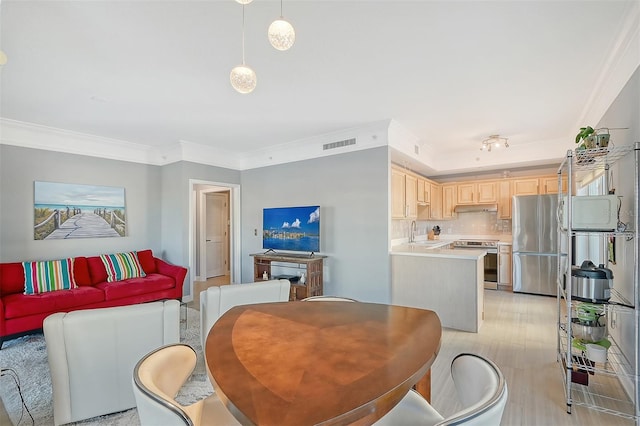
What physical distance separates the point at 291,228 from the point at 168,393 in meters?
3.76

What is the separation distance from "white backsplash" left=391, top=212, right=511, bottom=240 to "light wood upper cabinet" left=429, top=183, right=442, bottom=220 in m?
0.43

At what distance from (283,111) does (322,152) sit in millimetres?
1218

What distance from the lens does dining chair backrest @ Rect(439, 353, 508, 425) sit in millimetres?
846

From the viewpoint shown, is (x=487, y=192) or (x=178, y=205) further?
(x=487, y=192)

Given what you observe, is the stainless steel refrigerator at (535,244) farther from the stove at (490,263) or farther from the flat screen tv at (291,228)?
the flat screen tv at (291,228)

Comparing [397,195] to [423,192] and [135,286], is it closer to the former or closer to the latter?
[423,192]

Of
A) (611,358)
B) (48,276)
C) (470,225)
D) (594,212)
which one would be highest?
(594,212)

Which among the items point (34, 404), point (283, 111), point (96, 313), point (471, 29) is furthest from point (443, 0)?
point (34, 404)

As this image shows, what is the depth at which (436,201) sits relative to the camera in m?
6.45

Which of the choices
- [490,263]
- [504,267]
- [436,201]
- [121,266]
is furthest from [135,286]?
[504,267]

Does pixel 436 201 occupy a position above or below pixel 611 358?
above

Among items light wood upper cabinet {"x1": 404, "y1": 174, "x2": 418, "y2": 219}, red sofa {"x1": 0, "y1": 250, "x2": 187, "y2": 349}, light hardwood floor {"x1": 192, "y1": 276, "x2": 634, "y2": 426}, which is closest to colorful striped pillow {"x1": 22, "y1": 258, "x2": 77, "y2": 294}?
red sofa {"x1": 0, "y1": 250, "x2": 187, "y2": 349}

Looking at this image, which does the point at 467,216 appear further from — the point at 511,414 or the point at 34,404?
the point at 34,404

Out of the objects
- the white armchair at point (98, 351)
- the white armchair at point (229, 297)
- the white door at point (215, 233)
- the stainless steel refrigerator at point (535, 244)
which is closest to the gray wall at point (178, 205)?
the white door at point (215, 233)
